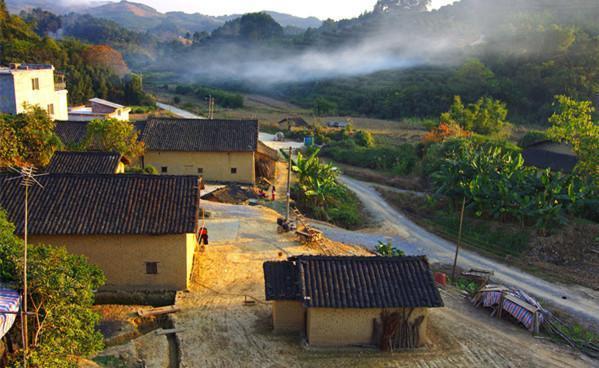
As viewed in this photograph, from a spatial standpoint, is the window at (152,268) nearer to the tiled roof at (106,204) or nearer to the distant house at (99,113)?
Result: the tiled roof at (106,204)

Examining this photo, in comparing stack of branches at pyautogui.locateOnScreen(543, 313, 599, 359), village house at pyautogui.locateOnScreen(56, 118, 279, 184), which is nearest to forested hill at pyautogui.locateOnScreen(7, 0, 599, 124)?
village house at pyautogui.locateOnScreen(56, 118, 279, 184)

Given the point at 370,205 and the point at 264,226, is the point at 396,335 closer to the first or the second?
the point at 264,226

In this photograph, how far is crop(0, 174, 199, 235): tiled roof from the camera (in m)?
16.6

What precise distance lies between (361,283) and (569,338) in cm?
658

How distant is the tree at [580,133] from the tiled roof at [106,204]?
20.0 meters

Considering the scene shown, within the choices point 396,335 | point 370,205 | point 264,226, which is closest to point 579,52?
point 370,205

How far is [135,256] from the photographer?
17.0 metres

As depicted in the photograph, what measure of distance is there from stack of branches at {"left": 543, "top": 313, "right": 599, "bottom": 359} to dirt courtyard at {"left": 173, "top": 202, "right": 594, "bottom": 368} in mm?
617

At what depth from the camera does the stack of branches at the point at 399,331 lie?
14.0 meters

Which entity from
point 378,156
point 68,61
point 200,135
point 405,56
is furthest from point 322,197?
point 405,56

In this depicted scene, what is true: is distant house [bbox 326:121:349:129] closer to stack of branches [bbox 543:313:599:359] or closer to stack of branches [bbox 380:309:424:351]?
stack of branches [bbox 543:313:599:359]

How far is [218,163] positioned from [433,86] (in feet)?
156

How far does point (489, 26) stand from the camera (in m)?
107

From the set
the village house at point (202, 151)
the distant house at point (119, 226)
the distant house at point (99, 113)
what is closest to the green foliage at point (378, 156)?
the village house at point (202, 151)
